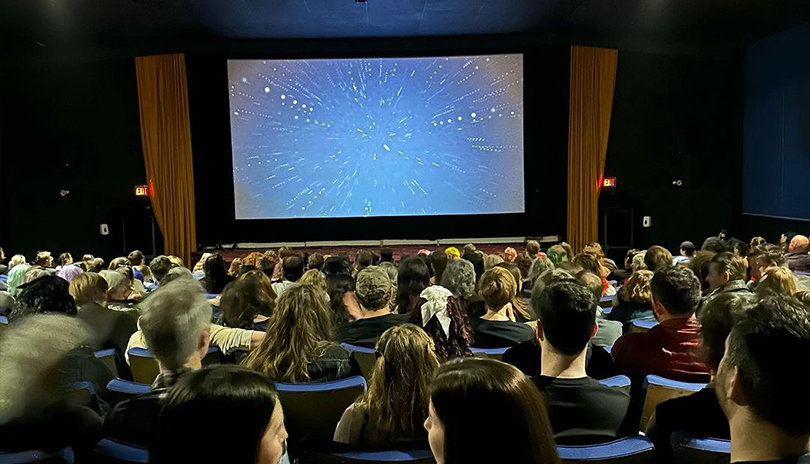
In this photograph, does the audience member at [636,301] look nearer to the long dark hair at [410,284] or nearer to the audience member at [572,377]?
the long dark hair at [410,284]

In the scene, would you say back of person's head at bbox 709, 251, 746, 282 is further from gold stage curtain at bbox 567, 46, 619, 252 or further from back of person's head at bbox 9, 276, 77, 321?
gold stage curtain at bbox 567, 46, 619, 252

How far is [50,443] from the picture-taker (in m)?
1.78

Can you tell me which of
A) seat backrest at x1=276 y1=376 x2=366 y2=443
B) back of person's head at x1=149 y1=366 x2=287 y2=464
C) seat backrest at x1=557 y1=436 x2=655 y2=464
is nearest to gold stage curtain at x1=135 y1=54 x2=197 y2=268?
seat backrest at x1=276 y1=376 x2=366 y2=443

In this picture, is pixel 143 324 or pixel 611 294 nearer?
pixel 143 324

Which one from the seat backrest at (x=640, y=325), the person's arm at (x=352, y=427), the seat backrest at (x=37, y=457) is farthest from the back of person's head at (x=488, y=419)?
the seat backrest at (x=640, y=325)

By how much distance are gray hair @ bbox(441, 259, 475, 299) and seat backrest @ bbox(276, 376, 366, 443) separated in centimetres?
214

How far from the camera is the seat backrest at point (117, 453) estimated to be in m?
1.71

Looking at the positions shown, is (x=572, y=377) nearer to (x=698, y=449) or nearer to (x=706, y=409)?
(x=706, y=409)

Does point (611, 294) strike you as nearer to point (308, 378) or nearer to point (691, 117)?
point (308, 378)

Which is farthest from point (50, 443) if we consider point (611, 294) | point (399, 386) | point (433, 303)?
point (611, 294)

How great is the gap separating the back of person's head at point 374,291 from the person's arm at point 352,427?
169 cm

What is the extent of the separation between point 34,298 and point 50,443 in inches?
68.4

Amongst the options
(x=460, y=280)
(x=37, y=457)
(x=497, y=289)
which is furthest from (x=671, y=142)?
(x=37, y=457)

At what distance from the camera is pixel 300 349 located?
275 centimetres
